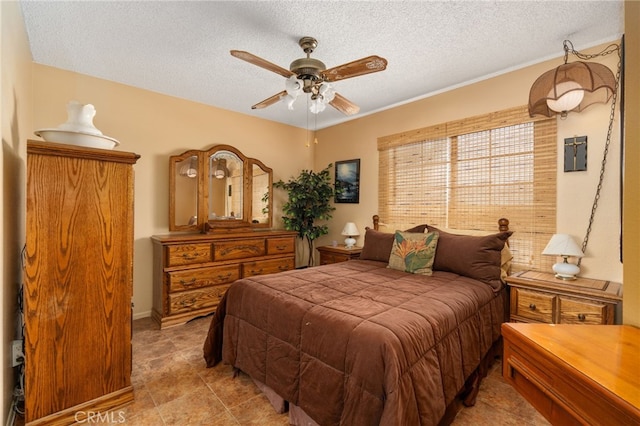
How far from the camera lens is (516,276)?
2.43 metres

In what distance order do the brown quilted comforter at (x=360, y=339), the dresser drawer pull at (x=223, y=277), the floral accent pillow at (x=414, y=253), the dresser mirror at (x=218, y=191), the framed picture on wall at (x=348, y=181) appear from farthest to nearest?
the framed picture on wall at (x=348, y=181) < the dresser mirror at (x=218, y=191) < the dresser drawer pull at (x=223, y=277) < the floral accent pillow at (x=414, y=253) < the brown quilted comforter at (x=360, y=339)

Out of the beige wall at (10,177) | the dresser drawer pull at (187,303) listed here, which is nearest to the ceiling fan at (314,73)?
the beige wall at (10,177)

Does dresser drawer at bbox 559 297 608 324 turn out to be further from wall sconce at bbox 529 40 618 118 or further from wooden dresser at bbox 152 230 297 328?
wooden dresser at bbox 152 230 297 328

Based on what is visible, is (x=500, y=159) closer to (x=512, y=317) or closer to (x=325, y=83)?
(x=512, y=317)

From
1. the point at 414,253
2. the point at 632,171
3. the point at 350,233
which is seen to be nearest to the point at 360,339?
the point at 632,171

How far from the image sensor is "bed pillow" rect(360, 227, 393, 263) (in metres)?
3.07

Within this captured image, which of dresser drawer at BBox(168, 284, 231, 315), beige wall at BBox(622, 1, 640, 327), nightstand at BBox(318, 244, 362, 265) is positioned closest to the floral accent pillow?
nightstand at BBox(318, 244, 362, 265)

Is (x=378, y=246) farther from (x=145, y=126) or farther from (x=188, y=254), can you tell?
(x=145, y=126)

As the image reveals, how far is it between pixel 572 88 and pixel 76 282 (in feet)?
11.6

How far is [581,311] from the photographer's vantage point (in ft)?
6.66

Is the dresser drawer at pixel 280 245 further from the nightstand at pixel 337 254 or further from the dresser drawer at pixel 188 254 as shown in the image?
the dresser drawer at pixel 188 254

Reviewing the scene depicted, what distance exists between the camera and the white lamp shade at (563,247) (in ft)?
7.30

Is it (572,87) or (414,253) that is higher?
(572,87)

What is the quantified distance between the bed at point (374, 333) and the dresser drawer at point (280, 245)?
1398 millimetres
